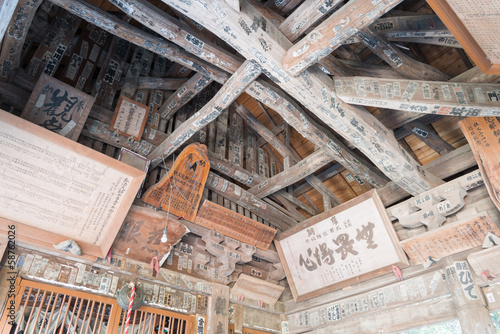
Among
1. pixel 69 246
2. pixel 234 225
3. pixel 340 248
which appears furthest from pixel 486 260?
pixel 69 246

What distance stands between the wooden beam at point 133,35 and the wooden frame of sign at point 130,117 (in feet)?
2.66

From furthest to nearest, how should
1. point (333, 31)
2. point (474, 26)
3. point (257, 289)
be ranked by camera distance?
1. point (257, 289)
2. point (333, 31)
3. point (474, 26)

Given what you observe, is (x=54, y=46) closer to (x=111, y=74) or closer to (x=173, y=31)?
(x=111, y=74)

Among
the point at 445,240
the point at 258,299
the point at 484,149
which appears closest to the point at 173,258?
the point at 258,299

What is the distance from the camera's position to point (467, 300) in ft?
11.3

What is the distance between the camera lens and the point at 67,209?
3420 mm

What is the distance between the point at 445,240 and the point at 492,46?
6.97ft

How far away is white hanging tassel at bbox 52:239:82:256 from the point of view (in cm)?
341

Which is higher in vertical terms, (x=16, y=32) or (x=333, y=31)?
(x=16, y=32)

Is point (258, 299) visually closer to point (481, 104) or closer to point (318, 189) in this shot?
point (318, 189)

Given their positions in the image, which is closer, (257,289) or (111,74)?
(111,74)

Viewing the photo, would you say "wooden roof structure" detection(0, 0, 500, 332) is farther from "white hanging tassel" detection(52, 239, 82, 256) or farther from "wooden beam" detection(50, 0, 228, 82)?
"white hanging tassel" detection(52, 239, 82, 256)

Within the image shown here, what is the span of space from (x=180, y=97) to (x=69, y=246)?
7.23 feet

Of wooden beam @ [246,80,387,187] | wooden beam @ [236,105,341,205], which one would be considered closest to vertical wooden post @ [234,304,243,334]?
wooden beam @ [236,105,341,205]
